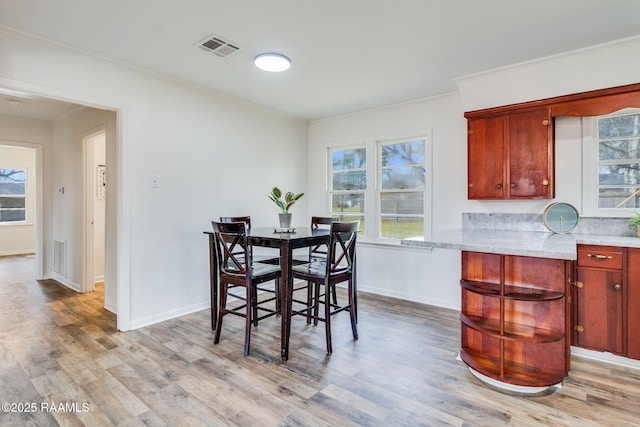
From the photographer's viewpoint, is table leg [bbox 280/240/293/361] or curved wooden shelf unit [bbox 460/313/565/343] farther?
table leg [bbox 280/240/293/361]

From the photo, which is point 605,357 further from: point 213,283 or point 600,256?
point 213,283

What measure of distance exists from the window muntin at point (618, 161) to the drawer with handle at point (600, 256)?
650 millimetres

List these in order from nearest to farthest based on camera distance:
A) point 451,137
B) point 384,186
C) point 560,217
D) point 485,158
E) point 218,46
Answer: point 218,46 → point 560,217 → point 485,158 → point 451,137 → point 384,186

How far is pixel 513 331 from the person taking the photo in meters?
2.18

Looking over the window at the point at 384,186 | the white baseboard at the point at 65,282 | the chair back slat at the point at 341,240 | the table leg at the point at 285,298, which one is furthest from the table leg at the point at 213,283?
the white baseboard at the point at 65,282

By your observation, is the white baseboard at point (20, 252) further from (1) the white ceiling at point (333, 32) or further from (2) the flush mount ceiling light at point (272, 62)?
→ (2) the flush mount ceiling light at point (272, 62)

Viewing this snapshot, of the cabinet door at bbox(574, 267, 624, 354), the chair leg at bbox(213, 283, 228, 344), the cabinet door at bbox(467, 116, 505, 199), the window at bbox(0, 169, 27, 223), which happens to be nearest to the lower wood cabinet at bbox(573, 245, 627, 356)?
the cabinet door at bbox(574, 267, 624, 354)

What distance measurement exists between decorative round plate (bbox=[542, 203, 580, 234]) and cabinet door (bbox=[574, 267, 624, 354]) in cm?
53

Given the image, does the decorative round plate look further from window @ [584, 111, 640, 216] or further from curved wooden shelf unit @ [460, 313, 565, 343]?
curved wooden shelf unit @ [460, 313, 565, 343]

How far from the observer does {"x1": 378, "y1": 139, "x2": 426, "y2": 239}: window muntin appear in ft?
13.4

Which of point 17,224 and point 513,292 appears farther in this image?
point 17,224

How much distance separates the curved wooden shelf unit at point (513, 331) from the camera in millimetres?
2078

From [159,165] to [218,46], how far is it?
1319 mm

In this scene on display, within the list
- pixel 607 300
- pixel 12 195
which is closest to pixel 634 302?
pixel 607 300
